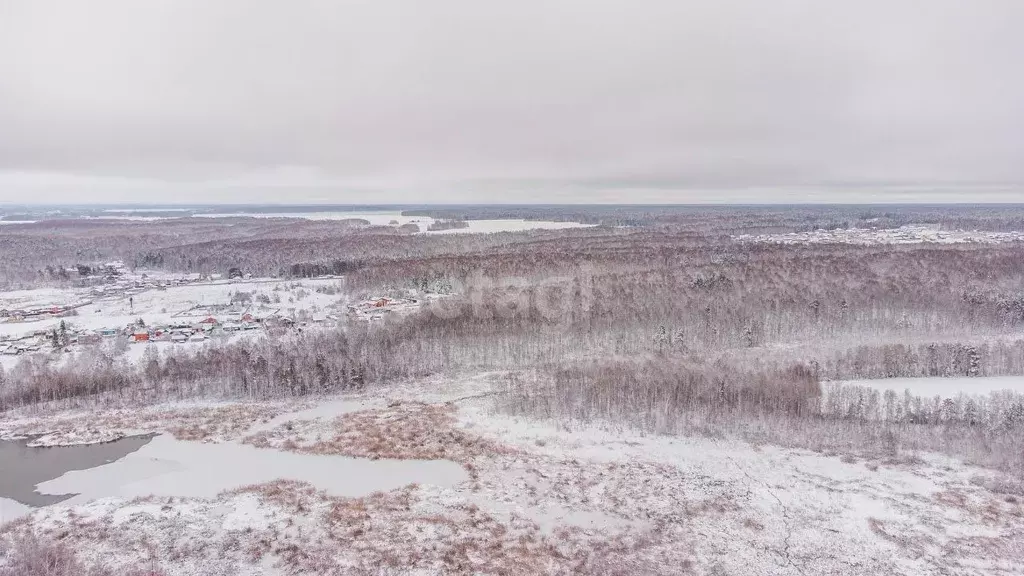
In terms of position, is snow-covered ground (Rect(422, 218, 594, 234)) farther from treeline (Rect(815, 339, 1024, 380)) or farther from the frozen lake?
the frozen lake

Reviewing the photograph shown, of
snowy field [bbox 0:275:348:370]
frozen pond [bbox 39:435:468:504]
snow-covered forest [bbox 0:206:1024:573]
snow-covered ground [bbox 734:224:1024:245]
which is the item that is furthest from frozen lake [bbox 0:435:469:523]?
snow-covered ground [bbox 734:224:1024:245]

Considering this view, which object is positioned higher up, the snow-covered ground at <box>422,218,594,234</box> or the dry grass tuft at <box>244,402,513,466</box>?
the snow-covered ground at <box>422,218,594,234</box>

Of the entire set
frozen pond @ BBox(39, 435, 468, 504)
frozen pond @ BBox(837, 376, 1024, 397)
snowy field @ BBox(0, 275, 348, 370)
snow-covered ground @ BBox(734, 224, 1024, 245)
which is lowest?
frozen pond @ BBox(39, 435, 468, 504)

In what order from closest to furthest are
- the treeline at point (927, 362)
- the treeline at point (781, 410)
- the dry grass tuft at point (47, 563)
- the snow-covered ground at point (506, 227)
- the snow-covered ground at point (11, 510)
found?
the dry grass tuft at point (47, 563) → the snow-covered ground at point (11, 510) → the treeline at point (781, 410) → the treeline at point (927, 362) → the snow-covered ground at point (506, 227)

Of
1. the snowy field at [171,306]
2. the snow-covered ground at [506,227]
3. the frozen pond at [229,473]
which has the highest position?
the snow-covered ground at [506,227]

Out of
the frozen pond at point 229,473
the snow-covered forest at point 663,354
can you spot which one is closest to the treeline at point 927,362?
the snow-covered forest at point 663,354

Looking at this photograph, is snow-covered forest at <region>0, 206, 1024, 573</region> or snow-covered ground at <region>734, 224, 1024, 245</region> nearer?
snow-covered forest at <region>0, 206, 1024, 573</region>

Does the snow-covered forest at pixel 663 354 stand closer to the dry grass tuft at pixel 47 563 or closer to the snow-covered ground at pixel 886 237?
the dry grass tuft at pixel 47 563
